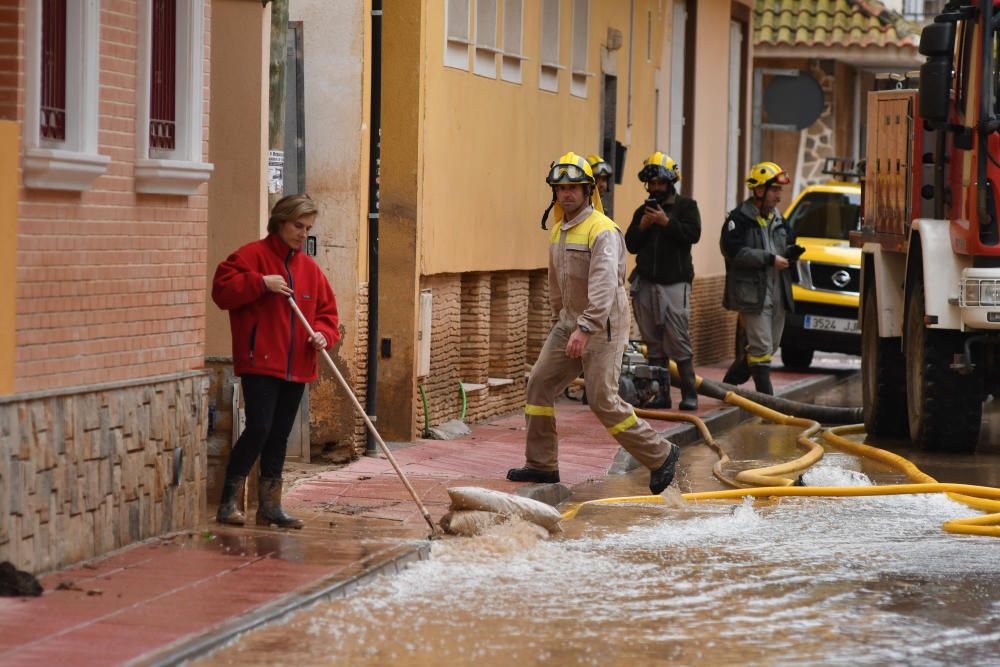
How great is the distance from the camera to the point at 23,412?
8.17 metres

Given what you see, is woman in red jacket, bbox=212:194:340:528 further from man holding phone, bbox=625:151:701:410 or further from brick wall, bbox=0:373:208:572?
man holding phone, bbox=625:151:701:410

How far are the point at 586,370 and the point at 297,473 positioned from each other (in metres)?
1.88

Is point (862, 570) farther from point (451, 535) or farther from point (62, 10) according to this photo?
point (62, 10)

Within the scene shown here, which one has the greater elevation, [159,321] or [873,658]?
[159,321]

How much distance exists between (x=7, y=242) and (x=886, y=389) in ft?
31.5

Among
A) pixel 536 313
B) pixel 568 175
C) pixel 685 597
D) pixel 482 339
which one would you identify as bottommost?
pixel 685 597

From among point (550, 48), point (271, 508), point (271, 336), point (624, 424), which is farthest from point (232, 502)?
point (550, 48)

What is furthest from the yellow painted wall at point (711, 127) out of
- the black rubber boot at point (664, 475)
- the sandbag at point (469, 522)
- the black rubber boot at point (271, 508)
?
the black rubber boot at point (271, 508)

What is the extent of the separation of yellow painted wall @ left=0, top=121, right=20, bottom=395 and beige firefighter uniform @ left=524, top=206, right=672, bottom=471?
167 inches

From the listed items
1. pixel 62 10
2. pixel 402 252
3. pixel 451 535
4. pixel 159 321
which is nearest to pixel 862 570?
pixel 451 535

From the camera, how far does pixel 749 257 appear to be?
59.9 feet

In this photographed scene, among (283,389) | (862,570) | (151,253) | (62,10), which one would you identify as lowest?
(862,570)

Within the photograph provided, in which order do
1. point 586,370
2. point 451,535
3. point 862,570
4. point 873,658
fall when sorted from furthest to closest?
1. point 586,370
2. point 451,535
3. point 862,570
4. point 873,658

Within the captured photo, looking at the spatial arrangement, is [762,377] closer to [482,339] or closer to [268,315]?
[482,339]
